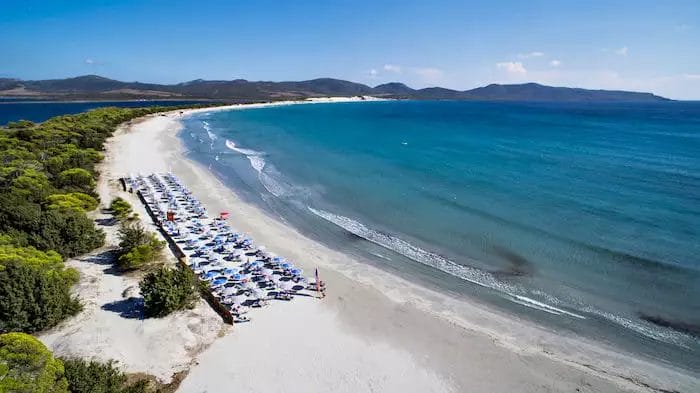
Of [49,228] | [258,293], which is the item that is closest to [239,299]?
[258,293]

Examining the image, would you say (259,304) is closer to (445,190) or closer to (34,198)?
(34,198)

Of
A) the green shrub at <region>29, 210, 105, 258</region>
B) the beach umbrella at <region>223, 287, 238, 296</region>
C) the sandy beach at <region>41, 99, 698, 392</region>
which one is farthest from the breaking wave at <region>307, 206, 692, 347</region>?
the green shrub at <region>29, 210, 105, 258</region>

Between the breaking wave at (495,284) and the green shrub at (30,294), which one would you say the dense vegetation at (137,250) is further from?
the breaking wave at (495,284)

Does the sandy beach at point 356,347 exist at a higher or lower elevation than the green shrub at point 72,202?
lower

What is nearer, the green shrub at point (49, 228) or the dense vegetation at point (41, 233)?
the dense vegetation at point (41, 233)

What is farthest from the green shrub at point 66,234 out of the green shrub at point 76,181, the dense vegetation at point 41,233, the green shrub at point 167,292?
the green shrub at point 76,181

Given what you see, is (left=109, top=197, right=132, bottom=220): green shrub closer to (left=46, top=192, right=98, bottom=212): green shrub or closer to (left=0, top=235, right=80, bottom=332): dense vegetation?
(left=46, top=192, right=98, bottom=212): green shrub

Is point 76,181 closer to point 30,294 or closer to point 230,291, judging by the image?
point 30,294
